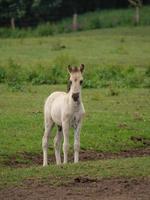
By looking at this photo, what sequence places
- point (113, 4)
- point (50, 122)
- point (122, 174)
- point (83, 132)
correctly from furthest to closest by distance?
point (113, 4) < point (83, 132) < point (50, 122) < point (122, 174)

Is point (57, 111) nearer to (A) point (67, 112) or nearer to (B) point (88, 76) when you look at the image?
(A) point (67, 112)

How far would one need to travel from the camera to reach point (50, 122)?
16188 mm

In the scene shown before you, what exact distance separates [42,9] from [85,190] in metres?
52.7

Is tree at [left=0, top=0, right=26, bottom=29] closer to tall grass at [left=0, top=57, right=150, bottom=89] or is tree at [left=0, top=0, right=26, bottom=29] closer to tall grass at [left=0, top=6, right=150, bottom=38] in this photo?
tall grass at [left=0, top=6, right=150, bottom=38]

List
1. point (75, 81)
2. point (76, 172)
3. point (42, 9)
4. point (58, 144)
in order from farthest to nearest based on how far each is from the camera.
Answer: point (42, 9) < point (58, 144) < point (75, 81) < point (76, 172)

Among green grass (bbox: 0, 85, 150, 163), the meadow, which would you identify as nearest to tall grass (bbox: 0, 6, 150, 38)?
the meadow

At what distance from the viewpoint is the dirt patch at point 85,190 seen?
12.1 metres

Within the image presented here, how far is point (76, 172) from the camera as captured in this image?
13.7 m

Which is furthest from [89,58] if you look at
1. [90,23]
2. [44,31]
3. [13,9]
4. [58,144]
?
[13,9]

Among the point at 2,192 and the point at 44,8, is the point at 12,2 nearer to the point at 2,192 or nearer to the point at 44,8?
the point at 44,8

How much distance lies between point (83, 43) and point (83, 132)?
24.8m

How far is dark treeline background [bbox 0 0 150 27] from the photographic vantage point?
Result: 62.2 m

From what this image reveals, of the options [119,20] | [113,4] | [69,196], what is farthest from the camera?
[113,4]

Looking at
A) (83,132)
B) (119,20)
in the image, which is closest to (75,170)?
(83,132)
